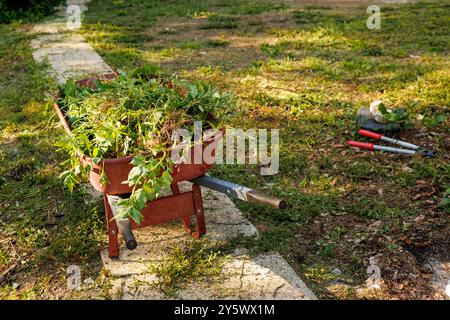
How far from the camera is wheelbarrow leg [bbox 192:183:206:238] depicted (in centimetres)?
339

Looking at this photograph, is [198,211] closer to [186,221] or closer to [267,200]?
[186,221]

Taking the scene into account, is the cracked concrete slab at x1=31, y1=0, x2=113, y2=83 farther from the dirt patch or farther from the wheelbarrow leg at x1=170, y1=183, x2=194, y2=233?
the dirt patch

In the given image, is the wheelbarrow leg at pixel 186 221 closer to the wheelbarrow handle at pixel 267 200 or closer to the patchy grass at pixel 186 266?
the patchy grass at pixel 186 266

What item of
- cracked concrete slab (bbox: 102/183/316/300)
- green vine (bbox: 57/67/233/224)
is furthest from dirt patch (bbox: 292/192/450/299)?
green vine (bbox: 57/67/233/224)

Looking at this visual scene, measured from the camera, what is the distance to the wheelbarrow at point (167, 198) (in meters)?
2.94

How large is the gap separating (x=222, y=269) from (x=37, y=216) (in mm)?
1506

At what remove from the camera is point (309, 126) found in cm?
520

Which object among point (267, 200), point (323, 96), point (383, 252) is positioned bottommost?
point (383, 252)

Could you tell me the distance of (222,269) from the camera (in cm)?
326

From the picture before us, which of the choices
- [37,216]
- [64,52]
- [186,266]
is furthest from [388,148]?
[64,52]

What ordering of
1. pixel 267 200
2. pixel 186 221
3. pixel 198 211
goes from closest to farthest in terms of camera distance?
pixel 267 200 < pixel 198 211 < pixel 186 221

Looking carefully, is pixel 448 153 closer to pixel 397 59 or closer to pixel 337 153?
pixel 337 153

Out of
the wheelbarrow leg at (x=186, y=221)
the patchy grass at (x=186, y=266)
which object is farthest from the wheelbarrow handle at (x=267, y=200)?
the wheelbarrow leg at (x=186, y=221)
